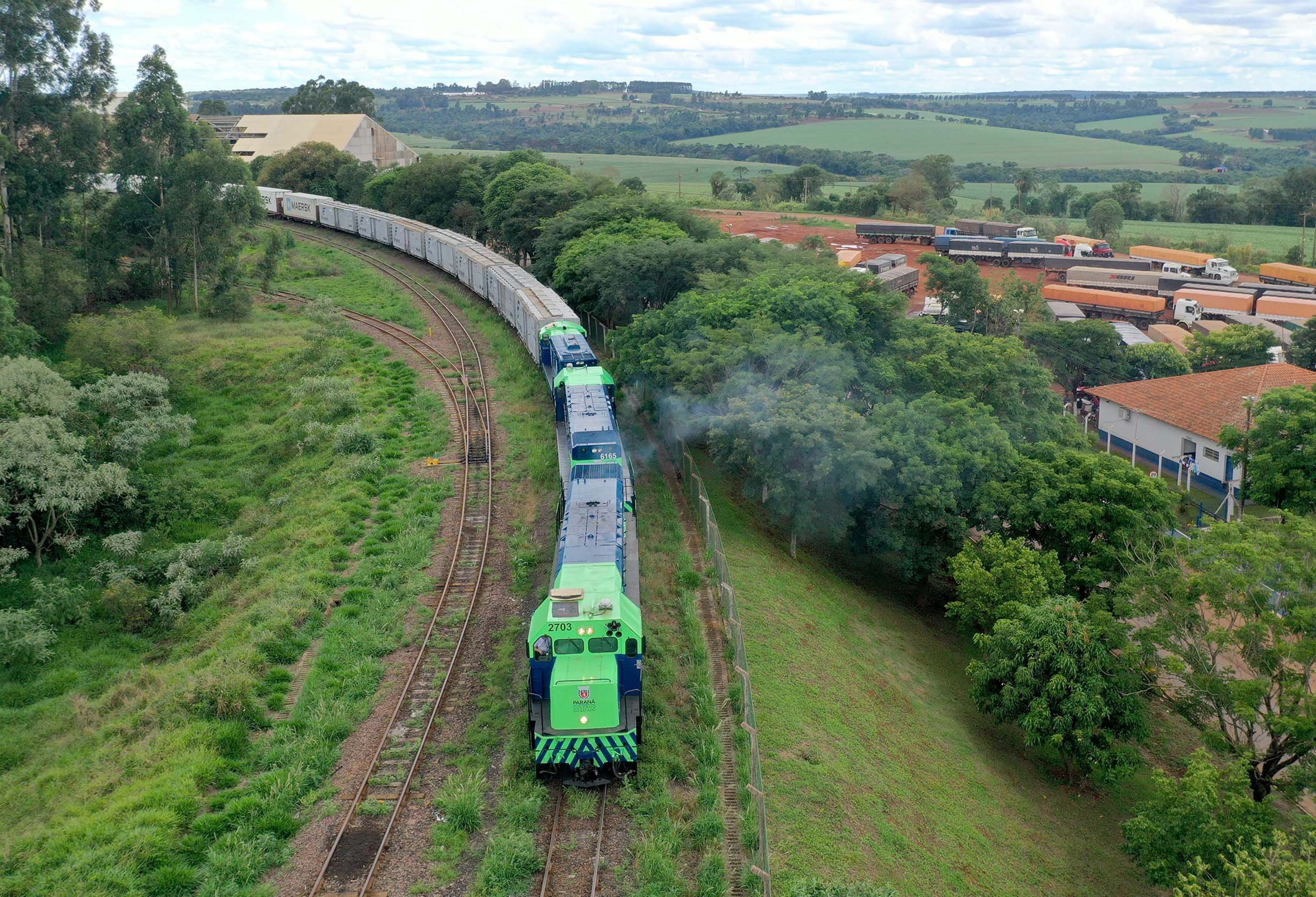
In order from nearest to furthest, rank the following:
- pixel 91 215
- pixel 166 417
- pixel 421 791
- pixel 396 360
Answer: pixel 421 791, pixel 166 417, pixel 396 360, pixel 91 215

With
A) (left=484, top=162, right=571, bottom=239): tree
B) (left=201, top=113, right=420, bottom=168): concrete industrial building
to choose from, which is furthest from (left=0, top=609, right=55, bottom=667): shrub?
(left=201, top=113, right=420, bottom=168): concrete industrial building

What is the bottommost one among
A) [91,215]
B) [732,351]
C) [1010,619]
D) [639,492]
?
[1010,619]

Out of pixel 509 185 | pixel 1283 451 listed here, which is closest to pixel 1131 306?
pixel 1283 451

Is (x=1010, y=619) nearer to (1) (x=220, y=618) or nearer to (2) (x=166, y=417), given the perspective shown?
(1) (x=220, y=618)

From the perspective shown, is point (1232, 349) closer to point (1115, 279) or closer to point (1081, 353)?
point (1081, 353)

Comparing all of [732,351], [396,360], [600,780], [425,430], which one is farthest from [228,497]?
[600,780]

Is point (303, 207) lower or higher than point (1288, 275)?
higher

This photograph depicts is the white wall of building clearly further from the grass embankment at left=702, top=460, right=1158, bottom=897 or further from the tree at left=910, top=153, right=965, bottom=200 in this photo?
the tree at left=910, top=153, right=965, bottom=200
